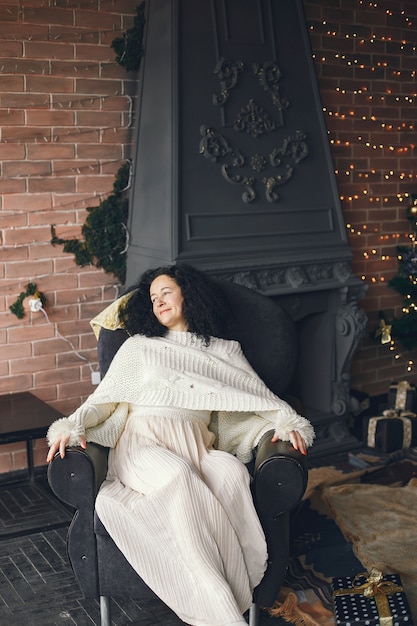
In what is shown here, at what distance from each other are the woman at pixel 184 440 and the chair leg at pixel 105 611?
0.24 m

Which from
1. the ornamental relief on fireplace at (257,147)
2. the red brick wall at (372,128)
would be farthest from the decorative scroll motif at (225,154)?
the red brick wall at (372,128)

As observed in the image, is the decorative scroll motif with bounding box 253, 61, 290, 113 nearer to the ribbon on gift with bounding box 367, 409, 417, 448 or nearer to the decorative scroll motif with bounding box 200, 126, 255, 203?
the decorative scroll motif with bounding box 200, 126, 255, 203

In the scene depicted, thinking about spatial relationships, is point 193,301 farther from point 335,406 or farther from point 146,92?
point 335,406

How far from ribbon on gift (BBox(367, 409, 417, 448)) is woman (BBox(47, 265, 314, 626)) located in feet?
5.31

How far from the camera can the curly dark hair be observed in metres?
3.21

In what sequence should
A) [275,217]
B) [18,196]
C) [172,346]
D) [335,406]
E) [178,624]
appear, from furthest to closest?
[335,406] → [275,217] → [18,196] → [172,346] → [178,624]

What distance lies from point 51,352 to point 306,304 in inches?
55.6

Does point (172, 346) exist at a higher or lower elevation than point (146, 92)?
lower

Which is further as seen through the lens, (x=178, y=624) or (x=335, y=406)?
(x=335, y=406)

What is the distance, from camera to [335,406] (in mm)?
4703

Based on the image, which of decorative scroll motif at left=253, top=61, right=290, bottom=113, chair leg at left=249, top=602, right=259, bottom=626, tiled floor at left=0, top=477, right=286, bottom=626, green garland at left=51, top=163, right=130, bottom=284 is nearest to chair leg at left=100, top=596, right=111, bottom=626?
tiled floor at left=0, top=477, right=286, bottom=626

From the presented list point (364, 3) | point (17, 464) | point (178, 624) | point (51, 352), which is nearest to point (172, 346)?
point (178, 624)

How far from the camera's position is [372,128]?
16.8 ft

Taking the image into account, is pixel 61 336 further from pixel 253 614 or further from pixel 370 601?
pixel 370 601
